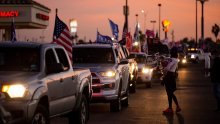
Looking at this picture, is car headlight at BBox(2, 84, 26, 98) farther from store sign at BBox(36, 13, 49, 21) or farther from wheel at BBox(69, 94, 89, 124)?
store sign at BBox(36, 13, 49, 21)

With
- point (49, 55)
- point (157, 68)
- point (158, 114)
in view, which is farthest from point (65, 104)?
point (157, 68)

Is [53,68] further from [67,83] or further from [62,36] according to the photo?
[62,36]

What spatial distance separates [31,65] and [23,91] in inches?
50.7

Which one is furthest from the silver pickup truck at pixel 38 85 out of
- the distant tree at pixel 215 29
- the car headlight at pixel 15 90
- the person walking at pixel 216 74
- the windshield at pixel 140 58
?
the distant tree at pixel 215 29

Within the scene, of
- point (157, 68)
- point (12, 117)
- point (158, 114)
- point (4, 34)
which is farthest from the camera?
point (4, 34)

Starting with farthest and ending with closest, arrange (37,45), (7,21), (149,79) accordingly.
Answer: (7,21), (149,79), (37,45)

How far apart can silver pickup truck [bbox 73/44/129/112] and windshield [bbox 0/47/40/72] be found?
20.8 feet

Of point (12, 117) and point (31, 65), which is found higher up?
point (31, 65)

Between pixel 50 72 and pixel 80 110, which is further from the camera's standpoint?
pixel 80 110

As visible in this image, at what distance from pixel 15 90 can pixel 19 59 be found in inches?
67.9

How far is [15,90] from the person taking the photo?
10719mm

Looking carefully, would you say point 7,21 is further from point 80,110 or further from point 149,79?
point 80,110

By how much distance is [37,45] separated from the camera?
496 inches

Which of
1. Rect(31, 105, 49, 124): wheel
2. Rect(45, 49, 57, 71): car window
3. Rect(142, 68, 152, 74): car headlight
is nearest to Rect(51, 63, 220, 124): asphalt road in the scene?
Rect(45, 49, 57, 71): car window
